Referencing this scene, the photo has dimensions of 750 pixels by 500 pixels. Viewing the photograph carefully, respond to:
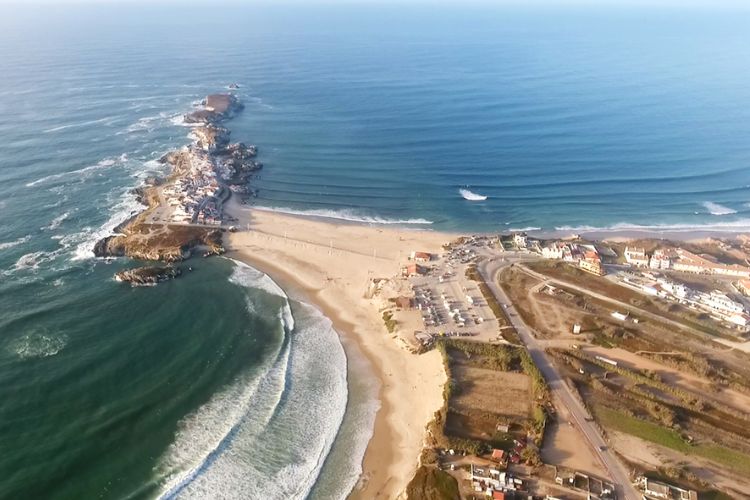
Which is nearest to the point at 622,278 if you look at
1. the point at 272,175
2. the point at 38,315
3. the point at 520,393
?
the point at 520,393

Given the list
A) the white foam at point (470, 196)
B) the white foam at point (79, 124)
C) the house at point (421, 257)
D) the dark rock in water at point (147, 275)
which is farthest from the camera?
the white foam at point (79, 124)

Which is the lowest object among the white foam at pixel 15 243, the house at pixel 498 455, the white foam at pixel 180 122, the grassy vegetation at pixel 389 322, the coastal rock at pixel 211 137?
the house at pixel 498 455

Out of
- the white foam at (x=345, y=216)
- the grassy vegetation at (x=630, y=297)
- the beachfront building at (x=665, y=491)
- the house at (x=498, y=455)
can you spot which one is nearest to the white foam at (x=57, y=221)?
the white foam at (x=345, y=216)

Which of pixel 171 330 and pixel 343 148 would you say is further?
pixel 343 148

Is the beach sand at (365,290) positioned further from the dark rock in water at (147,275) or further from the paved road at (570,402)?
the paved road at (570,402)

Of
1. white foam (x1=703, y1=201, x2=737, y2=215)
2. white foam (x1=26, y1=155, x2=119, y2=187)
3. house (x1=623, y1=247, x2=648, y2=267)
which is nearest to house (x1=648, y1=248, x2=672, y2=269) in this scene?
house (x1=623, y1=247, x2=648, y2=267)

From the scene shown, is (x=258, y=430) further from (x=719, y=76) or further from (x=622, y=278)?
(x=719, y=76)
